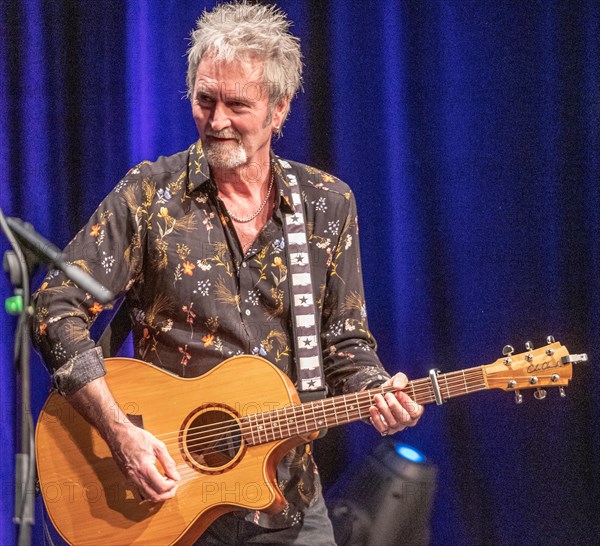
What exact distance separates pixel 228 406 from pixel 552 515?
1687 mm

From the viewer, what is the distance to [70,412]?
96.3 inches

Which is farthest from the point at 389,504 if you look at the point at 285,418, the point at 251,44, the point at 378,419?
the point at 251,44

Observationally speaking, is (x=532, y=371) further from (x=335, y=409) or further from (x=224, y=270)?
(x=224, y=270)

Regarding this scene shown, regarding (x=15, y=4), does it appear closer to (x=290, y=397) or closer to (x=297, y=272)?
(x=297, y=272)

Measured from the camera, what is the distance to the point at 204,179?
8.67ft

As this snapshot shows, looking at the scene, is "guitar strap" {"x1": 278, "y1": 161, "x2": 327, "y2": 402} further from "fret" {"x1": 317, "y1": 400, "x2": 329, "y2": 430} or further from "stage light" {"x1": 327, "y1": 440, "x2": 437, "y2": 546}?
"stage light" {"x1": 327, "y1": 440, "x2": 437, "y2": 546}

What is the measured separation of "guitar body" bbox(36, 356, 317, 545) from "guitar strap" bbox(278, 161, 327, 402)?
133 millimetres

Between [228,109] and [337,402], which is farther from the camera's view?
[228,109]

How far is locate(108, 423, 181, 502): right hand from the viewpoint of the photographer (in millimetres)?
2307

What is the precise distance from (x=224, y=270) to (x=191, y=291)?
122 millimetres

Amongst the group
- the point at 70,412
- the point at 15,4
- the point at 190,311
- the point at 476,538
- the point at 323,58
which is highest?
the point at 15,4

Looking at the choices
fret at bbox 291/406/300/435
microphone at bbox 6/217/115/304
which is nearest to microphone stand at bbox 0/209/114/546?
microphone at bbox 6/217/115/304

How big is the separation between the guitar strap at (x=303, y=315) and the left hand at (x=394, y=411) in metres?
0.19

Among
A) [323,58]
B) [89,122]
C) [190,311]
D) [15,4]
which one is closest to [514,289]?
[323,58]
